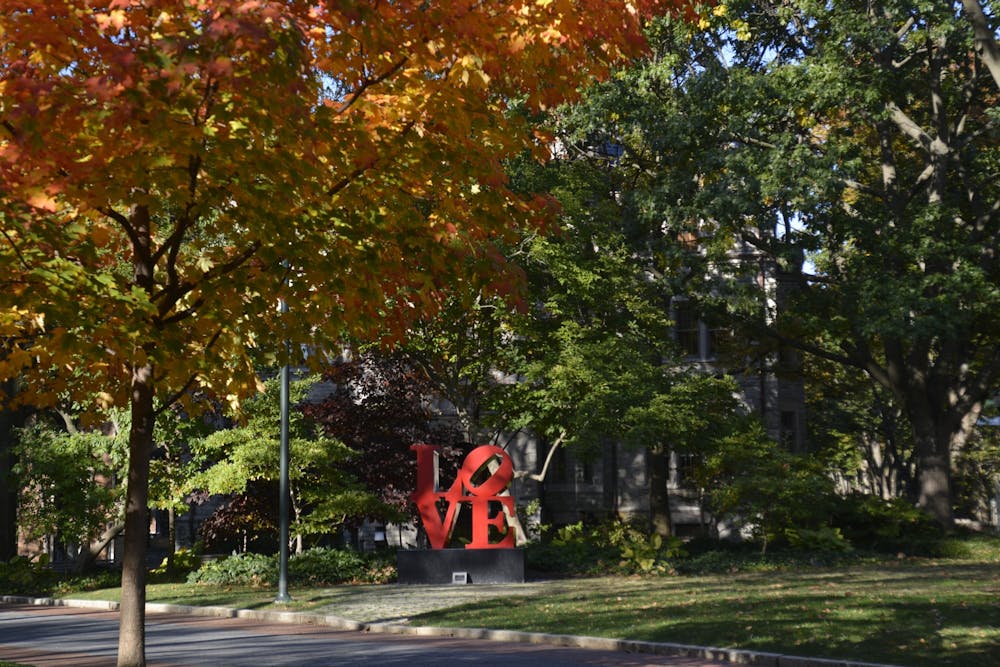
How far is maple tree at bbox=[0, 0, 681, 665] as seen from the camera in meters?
7.84

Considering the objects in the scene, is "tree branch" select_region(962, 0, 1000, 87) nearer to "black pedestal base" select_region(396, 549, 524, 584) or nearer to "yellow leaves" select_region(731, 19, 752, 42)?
"yellow leaves" select_region(731, 19, 752, 42)

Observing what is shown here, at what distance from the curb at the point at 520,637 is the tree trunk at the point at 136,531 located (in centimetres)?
779

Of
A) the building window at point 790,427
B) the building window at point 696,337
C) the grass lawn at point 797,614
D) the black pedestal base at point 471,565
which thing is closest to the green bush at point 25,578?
the black pedestal base at point 471,565

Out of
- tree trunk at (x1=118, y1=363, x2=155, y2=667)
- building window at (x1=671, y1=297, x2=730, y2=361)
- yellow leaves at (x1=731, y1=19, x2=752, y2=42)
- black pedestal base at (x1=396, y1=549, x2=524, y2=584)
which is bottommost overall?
black pedestal base at (x1=396, y1=549, x2=524, y2=584)

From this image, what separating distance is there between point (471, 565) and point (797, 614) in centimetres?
1225

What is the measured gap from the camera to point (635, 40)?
948cm

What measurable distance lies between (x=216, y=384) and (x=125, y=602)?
2.15 meters

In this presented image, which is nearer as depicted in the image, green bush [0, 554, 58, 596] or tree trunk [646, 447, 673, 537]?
green bush [0, 554, 58, 596]

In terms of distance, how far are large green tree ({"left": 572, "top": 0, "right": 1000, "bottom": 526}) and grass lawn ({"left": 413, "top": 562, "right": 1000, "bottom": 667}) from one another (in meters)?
8.03

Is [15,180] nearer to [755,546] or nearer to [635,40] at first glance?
[635,40]

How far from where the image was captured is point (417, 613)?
2145cm

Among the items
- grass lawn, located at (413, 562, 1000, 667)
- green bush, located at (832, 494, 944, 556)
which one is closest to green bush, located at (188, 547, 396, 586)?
grass lawn, located at (413, 562, 1000, 667)

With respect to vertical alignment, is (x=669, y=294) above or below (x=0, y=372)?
above

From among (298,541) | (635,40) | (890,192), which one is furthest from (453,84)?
(890,192)
